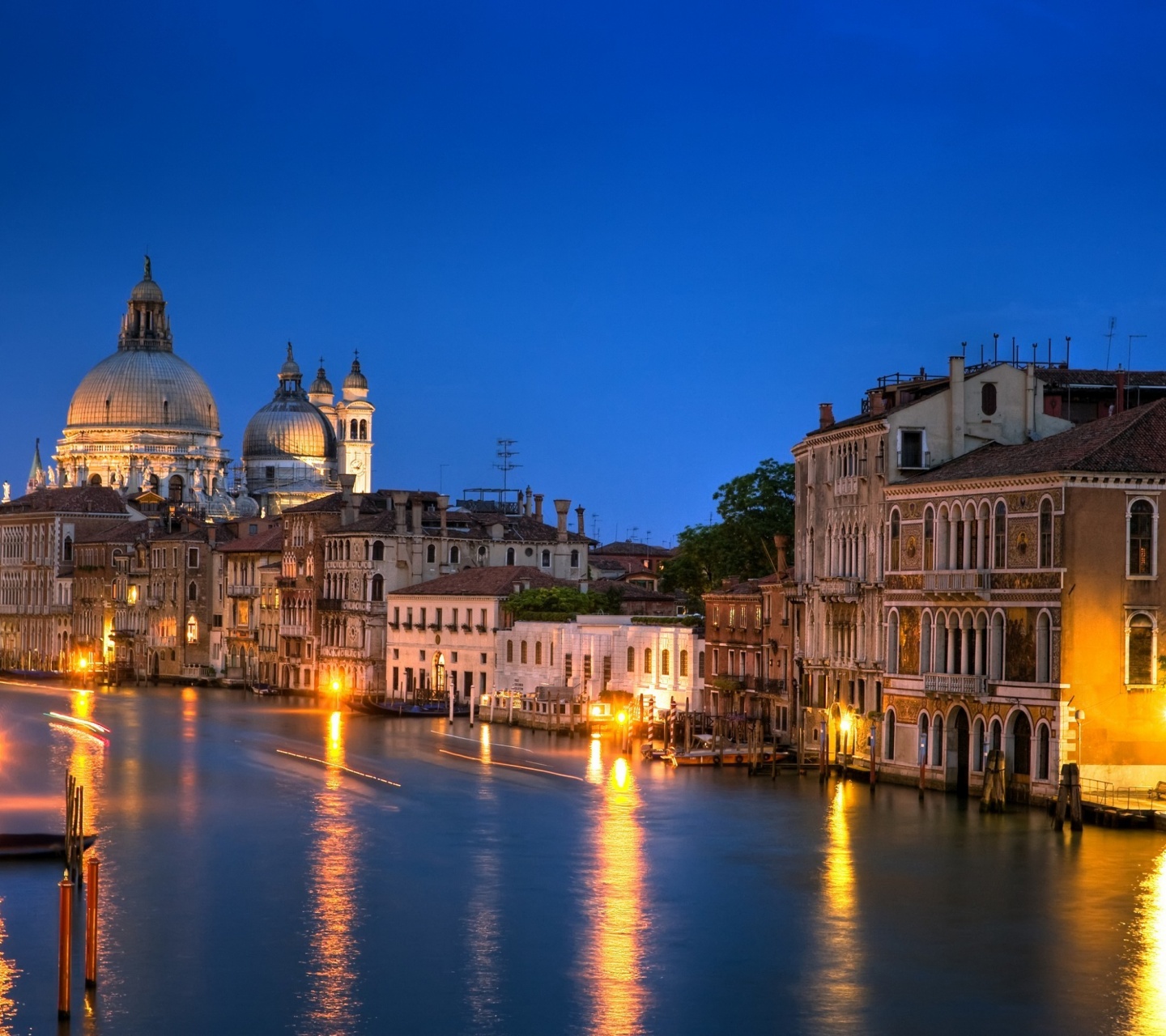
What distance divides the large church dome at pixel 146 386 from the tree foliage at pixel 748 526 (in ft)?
223

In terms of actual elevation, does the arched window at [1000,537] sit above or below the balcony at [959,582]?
above

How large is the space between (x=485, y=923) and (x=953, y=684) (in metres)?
13.6

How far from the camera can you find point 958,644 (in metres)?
40.4

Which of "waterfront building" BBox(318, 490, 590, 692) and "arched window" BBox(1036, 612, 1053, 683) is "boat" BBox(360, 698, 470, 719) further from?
"arched window" BBox(1036, 612, 1053, 683)

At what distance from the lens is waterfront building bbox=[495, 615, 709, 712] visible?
180ft

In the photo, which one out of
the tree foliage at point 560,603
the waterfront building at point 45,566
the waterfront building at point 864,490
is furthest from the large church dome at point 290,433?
the waterfront building at point 864,490

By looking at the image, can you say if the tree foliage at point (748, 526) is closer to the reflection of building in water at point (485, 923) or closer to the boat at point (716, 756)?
the boat at point (716, 756)

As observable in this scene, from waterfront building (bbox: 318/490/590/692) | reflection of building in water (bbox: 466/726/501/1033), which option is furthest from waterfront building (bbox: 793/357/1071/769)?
waterfront building (bbox: 318/490/590/692)

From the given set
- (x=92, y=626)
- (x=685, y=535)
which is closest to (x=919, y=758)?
(x=685, y=535)

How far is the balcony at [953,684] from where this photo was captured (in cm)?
3925

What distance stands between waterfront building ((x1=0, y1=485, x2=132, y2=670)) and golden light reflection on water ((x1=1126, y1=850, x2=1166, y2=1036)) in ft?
257

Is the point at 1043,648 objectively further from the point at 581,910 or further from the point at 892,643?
the point at 581,910

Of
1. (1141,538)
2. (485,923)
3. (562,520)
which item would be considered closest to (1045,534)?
(1141,538)

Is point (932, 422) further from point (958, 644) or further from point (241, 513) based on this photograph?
point (241, 513)
